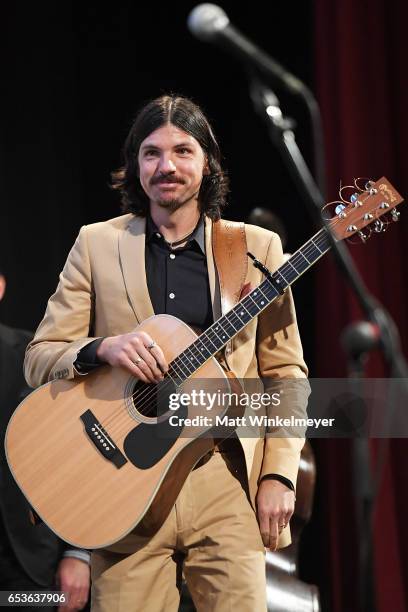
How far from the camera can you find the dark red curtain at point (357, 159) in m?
4.13

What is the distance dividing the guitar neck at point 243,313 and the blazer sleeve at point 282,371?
0.24 feet

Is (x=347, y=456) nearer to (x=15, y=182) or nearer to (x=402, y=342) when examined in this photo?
(x=402, y=342)

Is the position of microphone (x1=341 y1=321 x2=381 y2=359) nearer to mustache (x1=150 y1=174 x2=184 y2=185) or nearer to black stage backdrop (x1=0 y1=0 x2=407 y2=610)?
mustache (x1=150 y1=174 x2=184 y2=185)

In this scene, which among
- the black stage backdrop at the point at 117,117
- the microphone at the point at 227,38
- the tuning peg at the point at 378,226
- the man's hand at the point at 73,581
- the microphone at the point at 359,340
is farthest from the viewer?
the black stage backdrop at the point at 117,117

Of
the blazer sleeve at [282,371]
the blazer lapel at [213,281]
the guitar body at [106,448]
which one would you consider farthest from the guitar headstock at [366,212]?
the guitar body at [106,448]

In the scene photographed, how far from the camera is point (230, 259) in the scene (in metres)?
2.56

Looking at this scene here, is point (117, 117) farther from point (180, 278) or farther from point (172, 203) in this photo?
point (180, 278)

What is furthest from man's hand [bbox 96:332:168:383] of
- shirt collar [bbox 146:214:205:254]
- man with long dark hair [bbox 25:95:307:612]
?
shirt collar [bbox 146:214:205:254]

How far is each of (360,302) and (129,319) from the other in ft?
2.86

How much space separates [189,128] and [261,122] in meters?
2.00

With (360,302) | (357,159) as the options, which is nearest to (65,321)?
(360,302)

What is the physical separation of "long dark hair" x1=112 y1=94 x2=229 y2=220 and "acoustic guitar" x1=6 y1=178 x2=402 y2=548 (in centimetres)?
43

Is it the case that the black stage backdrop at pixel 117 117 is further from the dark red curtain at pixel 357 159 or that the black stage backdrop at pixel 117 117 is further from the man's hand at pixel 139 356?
the man's hand at pixel 139 356

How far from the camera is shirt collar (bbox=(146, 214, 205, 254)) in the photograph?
8.66 ft
